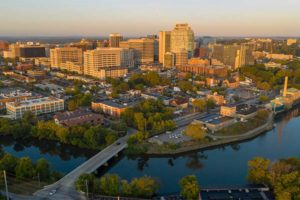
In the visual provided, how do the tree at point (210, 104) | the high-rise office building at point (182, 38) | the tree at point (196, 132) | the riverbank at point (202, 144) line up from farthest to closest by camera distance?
the high-rise office building at point (182, 38) < the tree at point (210, 104) < the tree at point (196, 132) < the riverbank at point (202, 144)

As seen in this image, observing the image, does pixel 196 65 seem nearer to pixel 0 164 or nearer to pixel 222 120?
pixel 222 120

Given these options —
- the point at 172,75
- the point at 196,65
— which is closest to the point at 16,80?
the point at 172,75

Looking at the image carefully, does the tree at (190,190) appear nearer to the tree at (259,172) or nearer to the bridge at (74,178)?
the tree at (259,172)

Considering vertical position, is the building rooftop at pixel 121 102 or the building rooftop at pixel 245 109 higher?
the building rooftop at pixel 121 102

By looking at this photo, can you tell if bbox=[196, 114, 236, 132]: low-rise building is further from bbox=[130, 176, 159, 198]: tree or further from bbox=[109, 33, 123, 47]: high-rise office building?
bbox=[109, 33, 123, 47]: high-rise office building

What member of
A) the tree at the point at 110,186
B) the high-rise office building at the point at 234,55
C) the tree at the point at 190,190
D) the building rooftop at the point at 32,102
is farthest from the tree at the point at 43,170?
the high-rise office building at the point at 234,55
